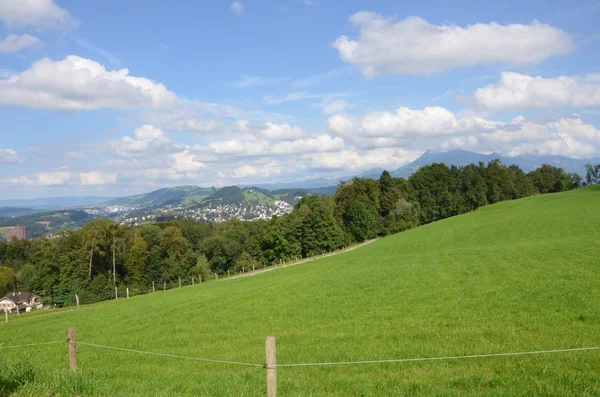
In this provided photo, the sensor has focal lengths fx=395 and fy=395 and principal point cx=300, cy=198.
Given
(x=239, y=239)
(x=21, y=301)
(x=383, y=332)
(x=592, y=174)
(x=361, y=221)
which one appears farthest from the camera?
(x=592, y=174)

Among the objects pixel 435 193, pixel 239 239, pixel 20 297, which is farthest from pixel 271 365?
pixel 435 193

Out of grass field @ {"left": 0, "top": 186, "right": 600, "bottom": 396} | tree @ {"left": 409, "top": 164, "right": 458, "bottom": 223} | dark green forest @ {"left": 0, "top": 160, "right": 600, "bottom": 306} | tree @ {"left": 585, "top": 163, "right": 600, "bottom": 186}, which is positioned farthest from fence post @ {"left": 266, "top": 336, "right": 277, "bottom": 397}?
tree @ {"left": 585, "top": 163, "right": 600, "bottom": 186}

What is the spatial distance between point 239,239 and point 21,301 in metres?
49.9

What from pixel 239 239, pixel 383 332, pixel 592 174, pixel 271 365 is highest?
pixel 592 174

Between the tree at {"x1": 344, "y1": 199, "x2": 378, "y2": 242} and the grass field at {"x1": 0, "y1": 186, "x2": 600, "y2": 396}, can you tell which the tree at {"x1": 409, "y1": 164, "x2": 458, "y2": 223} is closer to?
the tree at {"x1": 344, "y1": 199, "x2": 378, "y2": 242}

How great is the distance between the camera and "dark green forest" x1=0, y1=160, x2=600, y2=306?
257 feet

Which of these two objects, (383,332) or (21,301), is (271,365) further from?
(21,301)

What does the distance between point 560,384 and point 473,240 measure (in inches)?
1609

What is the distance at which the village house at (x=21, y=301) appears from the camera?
81.2 meters

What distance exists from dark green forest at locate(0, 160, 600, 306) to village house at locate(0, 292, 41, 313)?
2277 mm

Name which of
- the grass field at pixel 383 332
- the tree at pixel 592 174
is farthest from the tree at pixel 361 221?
the tree at pixel 592 174

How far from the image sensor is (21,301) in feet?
272

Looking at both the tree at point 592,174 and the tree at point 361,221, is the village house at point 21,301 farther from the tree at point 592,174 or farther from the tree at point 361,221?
the tree at point 592,174

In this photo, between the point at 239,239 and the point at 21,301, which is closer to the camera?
the point at 21,301
